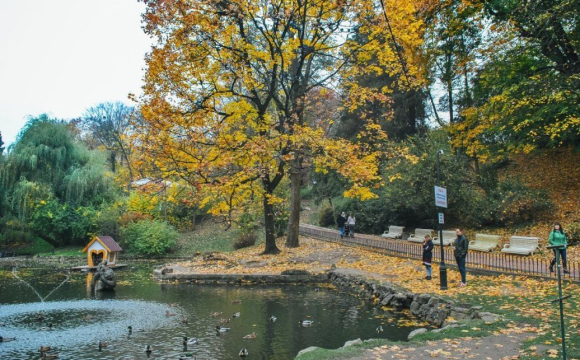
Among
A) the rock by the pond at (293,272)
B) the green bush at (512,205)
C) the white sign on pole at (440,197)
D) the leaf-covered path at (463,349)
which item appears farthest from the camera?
the green bush at (512,205)

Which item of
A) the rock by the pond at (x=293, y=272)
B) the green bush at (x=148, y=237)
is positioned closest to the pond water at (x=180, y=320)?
the rock by the pond at (x=293, y=272)

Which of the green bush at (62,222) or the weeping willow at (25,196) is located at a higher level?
the weeping willow at (25,196)

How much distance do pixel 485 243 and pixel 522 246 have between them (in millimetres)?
1793

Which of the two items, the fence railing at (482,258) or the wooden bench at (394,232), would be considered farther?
the wooden bench at (394,232)

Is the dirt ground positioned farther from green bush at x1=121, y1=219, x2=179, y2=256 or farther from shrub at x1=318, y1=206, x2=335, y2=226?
shrub at x1=318, y1=206, x2=335, y2=226

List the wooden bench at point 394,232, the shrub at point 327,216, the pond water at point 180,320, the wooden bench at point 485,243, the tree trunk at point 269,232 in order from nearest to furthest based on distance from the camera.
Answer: the pond water at point 180,320
the wooden bench at point 485,243
the tree trunk at point 269,232
the wooden bench at point 394,232
the shrub at point 327,216

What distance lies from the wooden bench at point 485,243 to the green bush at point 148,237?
68.8 feet

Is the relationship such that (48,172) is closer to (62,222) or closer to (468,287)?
(62,222)

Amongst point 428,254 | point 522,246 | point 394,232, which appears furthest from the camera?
point 394,232

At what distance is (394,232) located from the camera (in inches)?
1072

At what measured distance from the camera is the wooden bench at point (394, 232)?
88.1 ft

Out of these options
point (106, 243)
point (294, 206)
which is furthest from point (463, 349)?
point (106, 243)

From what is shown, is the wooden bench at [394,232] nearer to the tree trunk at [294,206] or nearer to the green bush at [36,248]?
the tree trunk at [294,206]

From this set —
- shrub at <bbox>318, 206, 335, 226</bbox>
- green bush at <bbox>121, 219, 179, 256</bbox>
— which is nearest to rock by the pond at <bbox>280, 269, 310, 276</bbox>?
green bush at <bbox>121, 219, 179, 256</bbox>
